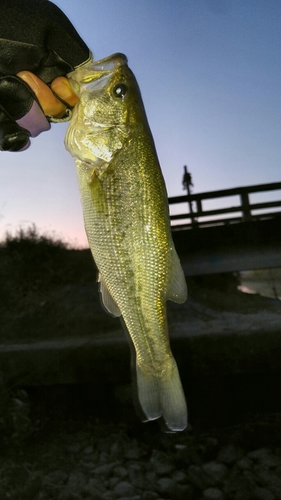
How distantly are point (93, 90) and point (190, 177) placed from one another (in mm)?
14955

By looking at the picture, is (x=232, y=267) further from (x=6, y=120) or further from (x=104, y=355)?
(x=6, y=120)

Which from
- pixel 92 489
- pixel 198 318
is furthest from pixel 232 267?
pixel 92 489

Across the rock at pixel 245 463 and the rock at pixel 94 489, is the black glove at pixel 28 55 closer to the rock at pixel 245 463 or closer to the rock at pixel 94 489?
the rock at pixel 94 489

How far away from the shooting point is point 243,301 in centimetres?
1001

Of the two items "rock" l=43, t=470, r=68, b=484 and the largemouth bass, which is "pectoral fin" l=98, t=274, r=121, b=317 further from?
"rock" l=43, t=470, r=68, b=484

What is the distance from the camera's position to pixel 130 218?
1630mm

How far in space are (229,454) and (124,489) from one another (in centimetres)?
185

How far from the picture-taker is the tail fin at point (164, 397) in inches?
65.4

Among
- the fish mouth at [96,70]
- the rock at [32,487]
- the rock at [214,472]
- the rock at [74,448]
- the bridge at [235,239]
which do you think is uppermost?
the fish mouth at [96,70]

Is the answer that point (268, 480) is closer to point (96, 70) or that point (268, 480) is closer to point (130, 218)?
point (130, 218)

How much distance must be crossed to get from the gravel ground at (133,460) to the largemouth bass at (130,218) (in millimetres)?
4885

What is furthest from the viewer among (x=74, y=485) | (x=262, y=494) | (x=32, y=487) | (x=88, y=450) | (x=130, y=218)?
(x=88, y=450)

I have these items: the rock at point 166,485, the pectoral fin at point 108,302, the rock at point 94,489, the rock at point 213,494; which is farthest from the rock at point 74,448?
the pectoral fin at point 108,302

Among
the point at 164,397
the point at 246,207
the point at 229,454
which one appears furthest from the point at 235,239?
the point at 164,397
